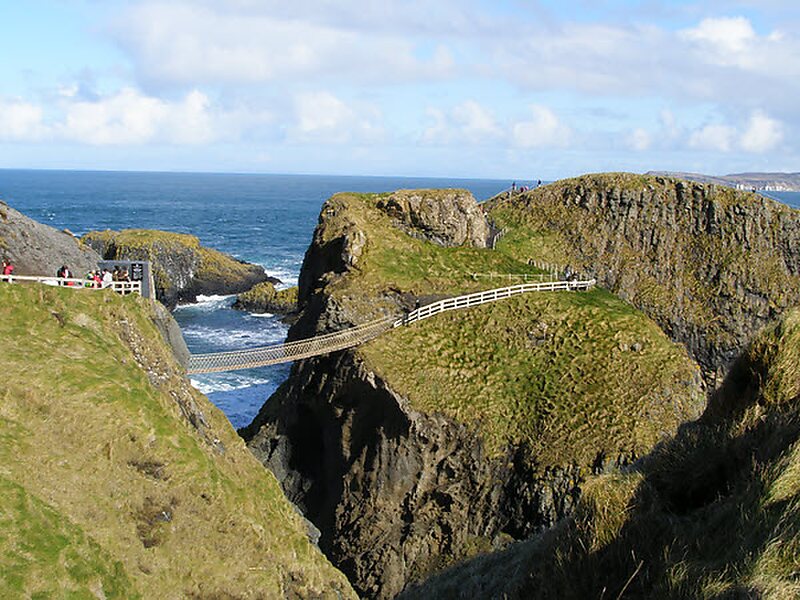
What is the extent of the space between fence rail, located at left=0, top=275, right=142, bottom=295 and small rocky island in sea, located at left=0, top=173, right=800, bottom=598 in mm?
1099

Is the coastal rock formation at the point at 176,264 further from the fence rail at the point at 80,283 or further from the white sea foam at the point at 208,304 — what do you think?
the fence rail at the point at 80,283

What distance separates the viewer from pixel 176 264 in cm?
8331

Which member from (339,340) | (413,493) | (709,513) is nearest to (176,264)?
(339,340)

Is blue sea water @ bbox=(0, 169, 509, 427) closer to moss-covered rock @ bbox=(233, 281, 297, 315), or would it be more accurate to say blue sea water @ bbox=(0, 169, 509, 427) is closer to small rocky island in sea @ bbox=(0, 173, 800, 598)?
moss-covered rock @ bbox=(233, 281, 297, 315)

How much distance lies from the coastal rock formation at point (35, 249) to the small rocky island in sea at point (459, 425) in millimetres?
6854

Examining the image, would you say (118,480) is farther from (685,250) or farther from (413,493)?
(685,250)

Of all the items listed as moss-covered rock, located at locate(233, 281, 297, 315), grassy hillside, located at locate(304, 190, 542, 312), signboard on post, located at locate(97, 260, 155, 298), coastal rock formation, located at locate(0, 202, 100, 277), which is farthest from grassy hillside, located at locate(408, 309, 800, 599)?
moss-covered rock, located at locate(233, 281, 297, 315)

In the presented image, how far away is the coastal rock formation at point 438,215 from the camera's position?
149ft

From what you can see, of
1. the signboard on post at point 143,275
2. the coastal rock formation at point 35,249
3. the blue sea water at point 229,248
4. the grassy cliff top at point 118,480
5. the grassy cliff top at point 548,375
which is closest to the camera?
the grassy cliff top at point 118,480

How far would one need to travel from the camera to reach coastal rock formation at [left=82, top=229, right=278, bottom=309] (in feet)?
266

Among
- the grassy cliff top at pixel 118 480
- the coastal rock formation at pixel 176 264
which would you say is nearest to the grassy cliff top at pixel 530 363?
the grassy cliff top at pixel 118 480

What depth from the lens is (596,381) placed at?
1362 inches

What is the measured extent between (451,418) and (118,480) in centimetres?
1729

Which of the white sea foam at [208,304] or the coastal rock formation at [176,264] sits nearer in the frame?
the white sea foam at [208,304]
